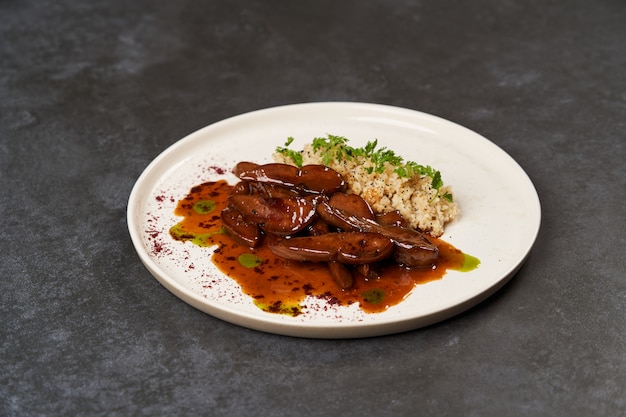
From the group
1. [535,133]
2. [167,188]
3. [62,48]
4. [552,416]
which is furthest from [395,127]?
[62,48]

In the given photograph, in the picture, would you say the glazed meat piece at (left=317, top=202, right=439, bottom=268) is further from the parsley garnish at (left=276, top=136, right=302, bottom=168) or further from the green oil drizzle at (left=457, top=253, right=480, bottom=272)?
the parsley garnish at (left=276, top=136, right=302, bottom=168)

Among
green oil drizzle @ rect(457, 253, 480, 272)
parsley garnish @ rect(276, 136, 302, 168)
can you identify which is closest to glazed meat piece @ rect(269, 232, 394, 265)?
green oil drizzle @ rect(457, 253, 480, 272)

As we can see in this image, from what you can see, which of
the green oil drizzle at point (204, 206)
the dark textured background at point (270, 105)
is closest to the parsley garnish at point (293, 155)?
the green oil drizzle at point (204, 206)

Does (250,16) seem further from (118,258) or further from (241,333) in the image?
(241,333)

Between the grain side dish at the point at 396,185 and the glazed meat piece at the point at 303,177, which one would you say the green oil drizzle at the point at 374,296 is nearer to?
the grain side dish at the point at 396,185

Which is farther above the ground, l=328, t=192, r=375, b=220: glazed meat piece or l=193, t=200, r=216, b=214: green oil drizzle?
l=328, t=192, r=375, b=220: glazed meat piece

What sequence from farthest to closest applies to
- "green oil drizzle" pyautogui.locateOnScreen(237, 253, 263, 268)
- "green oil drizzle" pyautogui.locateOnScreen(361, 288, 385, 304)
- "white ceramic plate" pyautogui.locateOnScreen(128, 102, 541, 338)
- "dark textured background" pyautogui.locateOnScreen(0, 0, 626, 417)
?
"green oil drizzle" pyautogui.locateOnScreen(237, 253, 263, 268) < "green oil drizzle" pyautogui.locateOnScreen(361, 288, 385, 304) < "white ceramic plate" pyautogui.locateOnScreen(128, 102, 541, 338) < "dark textured background" pyautogui.locateOnScreen(0, 0, 626, 417)
